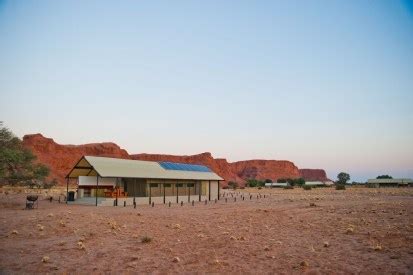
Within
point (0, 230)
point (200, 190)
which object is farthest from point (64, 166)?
point (0, 230)

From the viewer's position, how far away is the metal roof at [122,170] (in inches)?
1500

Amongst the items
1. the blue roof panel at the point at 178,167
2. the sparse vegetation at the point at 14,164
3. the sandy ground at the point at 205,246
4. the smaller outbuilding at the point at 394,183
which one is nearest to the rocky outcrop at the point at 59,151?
the blue roof panel at the point at 178,167

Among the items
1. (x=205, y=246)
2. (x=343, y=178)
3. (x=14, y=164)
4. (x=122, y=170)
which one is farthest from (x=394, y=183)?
(x=205, y=246)

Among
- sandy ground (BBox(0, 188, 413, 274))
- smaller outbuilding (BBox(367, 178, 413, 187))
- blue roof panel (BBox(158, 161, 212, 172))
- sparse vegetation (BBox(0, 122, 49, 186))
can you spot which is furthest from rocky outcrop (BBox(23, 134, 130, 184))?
smaller outbuilding (BBox(367, 178, 413, 187))

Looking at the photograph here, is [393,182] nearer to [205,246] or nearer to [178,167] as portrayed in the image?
[178,167]

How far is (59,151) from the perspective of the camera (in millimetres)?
147750

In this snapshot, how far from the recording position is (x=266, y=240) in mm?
17750

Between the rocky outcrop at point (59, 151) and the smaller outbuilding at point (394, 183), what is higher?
the rocky outcrop at point (59, 151)

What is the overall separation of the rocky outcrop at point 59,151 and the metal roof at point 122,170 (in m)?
86.6

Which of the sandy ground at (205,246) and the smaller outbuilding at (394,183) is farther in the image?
the smaller outbuilding at (394,183)

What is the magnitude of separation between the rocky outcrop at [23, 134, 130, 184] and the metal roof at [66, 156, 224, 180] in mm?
86616

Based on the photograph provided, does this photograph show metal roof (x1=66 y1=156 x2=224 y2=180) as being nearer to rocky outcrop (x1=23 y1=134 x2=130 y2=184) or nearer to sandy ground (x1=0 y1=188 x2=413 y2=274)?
sandy ground (x1=0 y1=188 x2=413 y2=274)

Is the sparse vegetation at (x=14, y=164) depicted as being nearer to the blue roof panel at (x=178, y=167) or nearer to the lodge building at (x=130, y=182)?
the lodge building at (x=130, y=182)

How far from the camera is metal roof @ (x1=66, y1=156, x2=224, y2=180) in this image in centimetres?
3810
